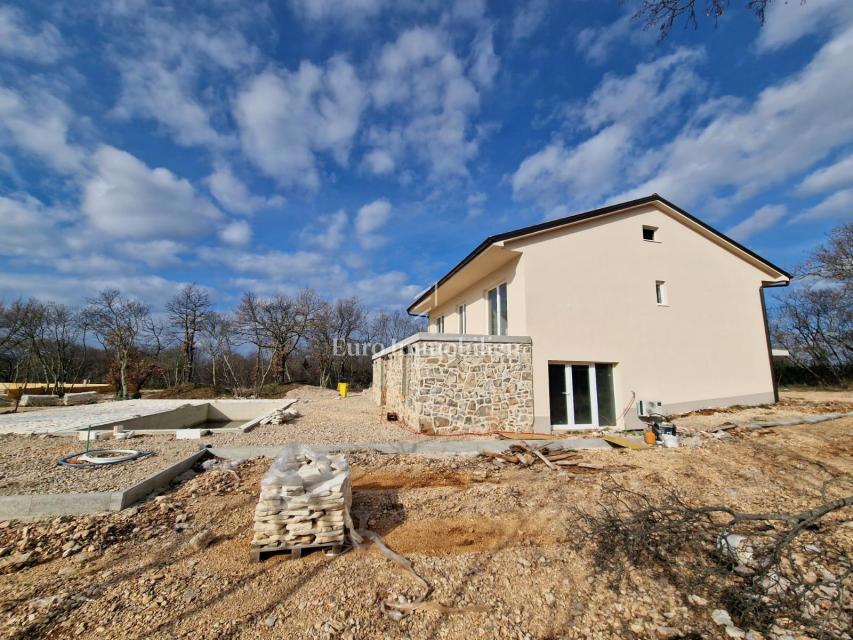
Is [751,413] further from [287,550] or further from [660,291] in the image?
[287,550]

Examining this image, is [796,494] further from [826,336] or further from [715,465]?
[826,336]

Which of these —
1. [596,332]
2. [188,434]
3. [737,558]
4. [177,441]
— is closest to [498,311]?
[596,332]

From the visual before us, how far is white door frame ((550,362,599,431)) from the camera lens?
931 cm

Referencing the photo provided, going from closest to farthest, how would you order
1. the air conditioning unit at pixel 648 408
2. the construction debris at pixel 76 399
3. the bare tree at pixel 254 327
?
the air conditioning unit at pixel 648 408
the construction debris at pixel 76 399
the bare tree at pixel 254 327

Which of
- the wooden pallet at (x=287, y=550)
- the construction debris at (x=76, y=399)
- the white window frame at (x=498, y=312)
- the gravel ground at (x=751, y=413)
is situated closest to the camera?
the wooden pallet at (x=287, y=550)

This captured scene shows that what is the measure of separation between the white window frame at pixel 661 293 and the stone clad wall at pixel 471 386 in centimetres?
502

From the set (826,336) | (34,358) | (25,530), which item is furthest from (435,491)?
(34,358)

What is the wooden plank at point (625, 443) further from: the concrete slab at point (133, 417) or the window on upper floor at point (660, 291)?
the concrete slab at point (133, 417)

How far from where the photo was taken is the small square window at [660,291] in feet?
36.0

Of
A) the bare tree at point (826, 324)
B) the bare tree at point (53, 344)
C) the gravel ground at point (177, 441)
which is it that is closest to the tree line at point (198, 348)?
the bare tree at point (53, 344)

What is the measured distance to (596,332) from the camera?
980 centimetres

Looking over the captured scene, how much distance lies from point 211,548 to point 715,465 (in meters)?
7.43

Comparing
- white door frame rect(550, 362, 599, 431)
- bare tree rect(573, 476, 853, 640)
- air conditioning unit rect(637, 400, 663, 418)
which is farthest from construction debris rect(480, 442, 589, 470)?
air conditioning unit rect(637, 400, 663, 418)

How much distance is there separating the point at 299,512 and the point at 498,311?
872cm
